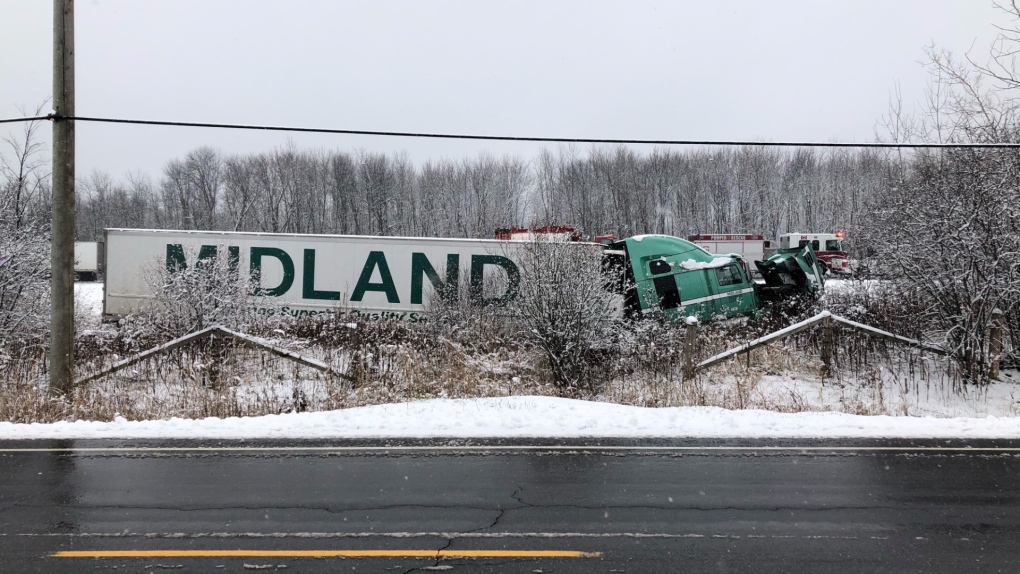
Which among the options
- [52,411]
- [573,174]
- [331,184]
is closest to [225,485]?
[52,411]

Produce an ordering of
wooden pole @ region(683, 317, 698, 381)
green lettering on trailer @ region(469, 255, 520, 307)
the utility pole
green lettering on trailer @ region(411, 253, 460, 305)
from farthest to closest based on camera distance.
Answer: green lettering on trailer @ region(411, 253, 460, 305)
green lettering on trailer @ region(469, 255, 520, 307)
wooden pole @ region(683, 317, 698, 381)
the utility pole

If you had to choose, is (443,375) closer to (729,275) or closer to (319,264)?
(319,264)

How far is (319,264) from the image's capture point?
18781 mm

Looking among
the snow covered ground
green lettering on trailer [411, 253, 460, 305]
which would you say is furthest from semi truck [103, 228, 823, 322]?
the snow covered ground

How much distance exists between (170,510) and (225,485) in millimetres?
709

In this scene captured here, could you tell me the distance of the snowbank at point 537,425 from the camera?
840 cm

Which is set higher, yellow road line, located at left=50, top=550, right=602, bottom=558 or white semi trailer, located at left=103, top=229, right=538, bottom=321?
white semi trailer, located at left=103, top=229, right=538, bottom=321

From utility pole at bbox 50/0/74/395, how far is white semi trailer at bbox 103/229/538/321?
8114 mm

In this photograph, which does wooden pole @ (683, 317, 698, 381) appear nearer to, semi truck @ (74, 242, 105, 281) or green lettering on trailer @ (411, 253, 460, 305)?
green lettering on trailer @ (411, 253, 460, 305)

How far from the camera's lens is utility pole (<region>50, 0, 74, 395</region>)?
31.8 ft

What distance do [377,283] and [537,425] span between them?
1101 cm

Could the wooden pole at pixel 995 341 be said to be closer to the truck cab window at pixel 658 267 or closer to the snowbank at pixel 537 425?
the snowbank at pixel 537 425

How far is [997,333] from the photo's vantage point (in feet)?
39.9

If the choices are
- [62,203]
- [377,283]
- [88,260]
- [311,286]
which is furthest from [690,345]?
[88,260]
